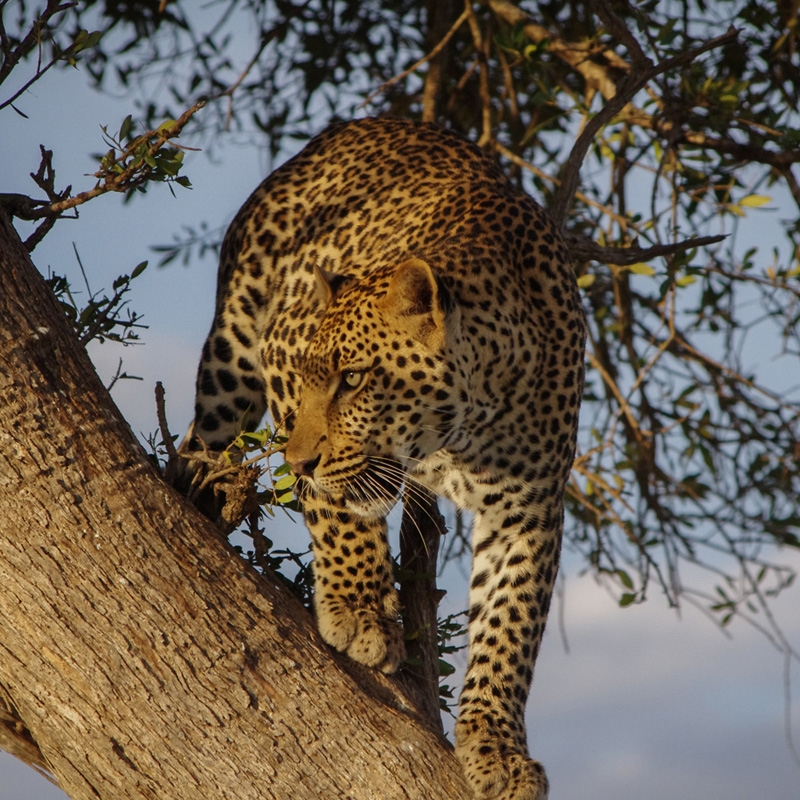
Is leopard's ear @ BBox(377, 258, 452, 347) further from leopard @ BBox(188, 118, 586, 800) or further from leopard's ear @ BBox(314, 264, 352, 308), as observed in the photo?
leopard's ear @ BBox(314, 264, 352, 308)

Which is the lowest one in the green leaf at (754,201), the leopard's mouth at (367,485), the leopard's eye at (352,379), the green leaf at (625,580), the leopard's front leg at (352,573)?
the leopard's front leg at (352,573)

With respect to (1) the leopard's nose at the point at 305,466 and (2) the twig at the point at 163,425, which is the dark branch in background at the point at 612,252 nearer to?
(1) the leopard's nose at the point at 305,466

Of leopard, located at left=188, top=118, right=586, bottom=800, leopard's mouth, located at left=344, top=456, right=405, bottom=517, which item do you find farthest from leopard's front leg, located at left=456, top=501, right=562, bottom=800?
leopard's mouth, located at left=344, top=456, right=405, bottom=517

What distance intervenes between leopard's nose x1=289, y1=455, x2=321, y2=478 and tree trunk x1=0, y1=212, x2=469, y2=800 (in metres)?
0.46

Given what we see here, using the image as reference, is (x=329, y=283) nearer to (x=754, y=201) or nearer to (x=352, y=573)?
(x=352, y=573)

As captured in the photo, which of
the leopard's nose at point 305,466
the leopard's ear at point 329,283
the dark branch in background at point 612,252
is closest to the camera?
the leopard's nose at point 305,466

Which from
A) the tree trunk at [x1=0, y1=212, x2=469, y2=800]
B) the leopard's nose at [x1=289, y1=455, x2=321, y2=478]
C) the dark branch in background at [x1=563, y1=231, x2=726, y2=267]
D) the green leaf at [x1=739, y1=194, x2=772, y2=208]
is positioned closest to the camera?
the tree trunk at [x1=0, y1=212, x2=469, y2=800]

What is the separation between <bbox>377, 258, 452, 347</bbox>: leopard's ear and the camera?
3.88 meters

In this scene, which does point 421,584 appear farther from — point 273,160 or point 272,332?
point 273,160

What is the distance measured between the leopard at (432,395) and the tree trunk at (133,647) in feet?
1.55

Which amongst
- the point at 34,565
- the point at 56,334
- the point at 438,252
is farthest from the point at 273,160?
the point at 34,565

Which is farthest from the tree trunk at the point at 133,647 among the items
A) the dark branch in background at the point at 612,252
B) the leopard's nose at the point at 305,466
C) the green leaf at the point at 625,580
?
the green leaf at the point at 625,580

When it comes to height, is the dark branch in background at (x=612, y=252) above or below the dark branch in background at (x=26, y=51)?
above

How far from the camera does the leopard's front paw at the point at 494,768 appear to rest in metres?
3.83
